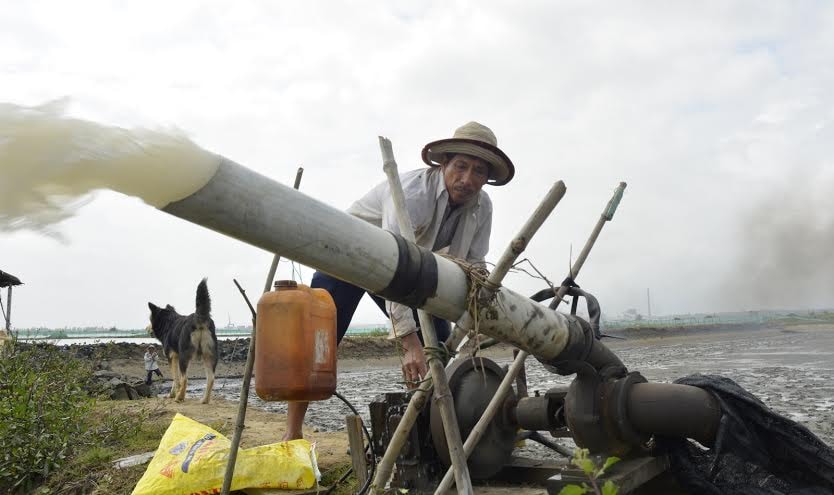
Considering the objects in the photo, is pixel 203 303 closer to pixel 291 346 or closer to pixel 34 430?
pixel 34 430

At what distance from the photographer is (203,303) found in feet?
33.1

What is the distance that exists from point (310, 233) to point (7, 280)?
18.9m

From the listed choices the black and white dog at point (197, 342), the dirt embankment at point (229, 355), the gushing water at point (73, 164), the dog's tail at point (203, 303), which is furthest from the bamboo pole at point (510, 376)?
the dirt embankment at point (229, 355)

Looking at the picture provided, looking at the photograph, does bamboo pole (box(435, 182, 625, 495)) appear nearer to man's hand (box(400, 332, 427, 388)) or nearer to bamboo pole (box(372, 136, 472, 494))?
bamboo pole (box(372, 136, 472, 494))

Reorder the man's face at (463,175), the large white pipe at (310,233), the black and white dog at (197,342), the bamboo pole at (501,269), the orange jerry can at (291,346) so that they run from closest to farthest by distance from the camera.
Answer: the large white pipe at (310,233) < the bamboo pole at (501,269) < the orange jerry can at (291,346) < the man's face at (463,175) < the black and white dog at (197,342)

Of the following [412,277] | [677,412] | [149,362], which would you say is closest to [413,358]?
[677,412]

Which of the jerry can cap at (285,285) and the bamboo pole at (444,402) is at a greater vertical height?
the jerry can cap at (285,285)

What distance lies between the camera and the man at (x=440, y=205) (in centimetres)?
372

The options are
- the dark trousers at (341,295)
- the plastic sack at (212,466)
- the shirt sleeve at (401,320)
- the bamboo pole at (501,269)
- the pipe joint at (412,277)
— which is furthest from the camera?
the dark trousers at (341,295)

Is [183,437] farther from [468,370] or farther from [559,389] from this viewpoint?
[559,389]

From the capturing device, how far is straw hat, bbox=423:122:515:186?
Result: 3.71m

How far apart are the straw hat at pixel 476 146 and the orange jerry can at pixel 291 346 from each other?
1.38 metres

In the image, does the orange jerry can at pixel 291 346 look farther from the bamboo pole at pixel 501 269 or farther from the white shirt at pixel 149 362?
the white shirt at pixel 149 362

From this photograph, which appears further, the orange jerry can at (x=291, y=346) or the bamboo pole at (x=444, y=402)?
the orange jerry can at (x=291, y=346)
